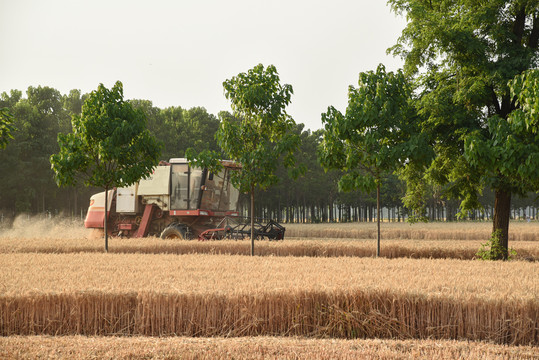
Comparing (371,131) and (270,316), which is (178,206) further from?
(270,316)

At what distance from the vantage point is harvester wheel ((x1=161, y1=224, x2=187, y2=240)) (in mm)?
18078

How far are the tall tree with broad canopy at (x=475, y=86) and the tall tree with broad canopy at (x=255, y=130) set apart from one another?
3778mm

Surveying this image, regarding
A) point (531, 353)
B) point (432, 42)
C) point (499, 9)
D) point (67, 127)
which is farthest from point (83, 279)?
point (67, 127)

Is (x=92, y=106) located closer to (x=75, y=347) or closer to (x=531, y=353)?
(x=75, y=347)

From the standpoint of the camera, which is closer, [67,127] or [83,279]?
[83,279]

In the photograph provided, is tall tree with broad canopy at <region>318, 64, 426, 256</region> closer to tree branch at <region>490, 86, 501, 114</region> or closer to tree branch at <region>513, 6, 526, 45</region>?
tree branch at <region>490, 86, 501, 114</region>

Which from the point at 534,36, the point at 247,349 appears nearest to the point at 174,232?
the point at 247,349

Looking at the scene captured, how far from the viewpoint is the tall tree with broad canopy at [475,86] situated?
1107cm

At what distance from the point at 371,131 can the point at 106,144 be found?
802 cm

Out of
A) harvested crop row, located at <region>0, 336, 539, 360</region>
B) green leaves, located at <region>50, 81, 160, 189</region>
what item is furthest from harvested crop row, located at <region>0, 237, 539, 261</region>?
harvested crop row, located at <region>0, 336, 539, 360</region>

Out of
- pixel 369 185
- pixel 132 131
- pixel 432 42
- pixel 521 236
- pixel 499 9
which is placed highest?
pixel 499 9

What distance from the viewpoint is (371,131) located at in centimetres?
1323

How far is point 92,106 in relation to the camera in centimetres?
1530

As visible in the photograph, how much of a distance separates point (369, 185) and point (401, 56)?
13.1ft
